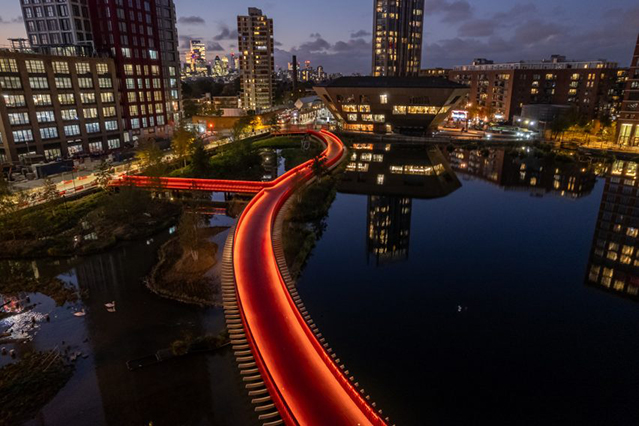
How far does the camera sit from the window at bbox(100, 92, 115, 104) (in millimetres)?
78906

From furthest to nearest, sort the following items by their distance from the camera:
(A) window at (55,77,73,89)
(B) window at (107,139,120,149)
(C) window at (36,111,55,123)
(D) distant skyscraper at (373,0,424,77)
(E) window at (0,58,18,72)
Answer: (D) distant skyscraper at (373,0,424,77)
(B) window at (107,139,120,149)
(A) window at (55,77,73,89)
(C) window at (36,111,55,123)
(E) window at (0,58,18,72)

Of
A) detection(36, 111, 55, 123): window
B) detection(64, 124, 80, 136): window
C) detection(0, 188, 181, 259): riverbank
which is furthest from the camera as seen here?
detection(64, 124, 80, 136): window

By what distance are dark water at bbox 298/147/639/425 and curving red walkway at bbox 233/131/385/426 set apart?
4.61 metres

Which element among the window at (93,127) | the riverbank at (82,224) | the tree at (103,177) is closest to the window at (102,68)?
the window at (93,127)

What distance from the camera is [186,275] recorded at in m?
33.7

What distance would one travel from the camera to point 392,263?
37.4 meters

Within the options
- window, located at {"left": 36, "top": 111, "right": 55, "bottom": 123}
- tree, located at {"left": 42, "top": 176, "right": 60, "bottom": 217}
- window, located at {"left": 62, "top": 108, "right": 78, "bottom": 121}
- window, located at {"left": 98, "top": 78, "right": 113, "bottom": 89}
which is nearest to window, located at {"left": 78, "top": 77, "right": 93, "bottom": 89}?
window, located at {"left": 98, "top": 78, "right": 113, "bottom": 89}

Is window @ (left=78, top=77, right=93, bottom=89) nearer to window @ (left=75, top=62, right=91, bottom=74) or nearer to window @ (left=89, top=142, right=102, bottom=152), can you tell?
window @ (left=75, top=62, right=91, bottom=74)

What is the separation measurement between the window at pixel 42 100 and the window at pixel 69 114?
9.43ft

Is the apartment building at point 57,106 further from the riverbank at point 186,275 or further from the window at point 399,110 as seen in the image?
the window at point 399,110

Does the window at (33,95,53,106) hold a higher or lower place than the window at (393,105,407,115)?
higher

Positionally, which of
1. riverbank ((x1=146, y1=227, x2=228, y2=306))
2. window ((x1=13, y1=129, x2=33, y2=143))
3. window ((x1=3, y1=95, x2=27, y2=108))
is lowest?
riverbank ((x1=146, y1=227, x2=228, y2=306))

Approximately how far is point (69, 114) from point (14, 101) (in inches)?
381

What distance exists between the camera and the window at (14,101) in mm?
62250
